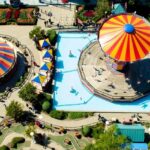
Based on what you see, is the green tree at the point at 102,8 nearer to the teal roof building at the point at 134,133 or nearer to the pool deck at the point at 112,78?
the pool deck at the point at 112,78

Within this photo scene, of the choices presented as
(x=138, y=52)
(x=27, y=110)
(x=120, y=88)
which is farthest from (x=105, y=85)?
(x=27, y=110)

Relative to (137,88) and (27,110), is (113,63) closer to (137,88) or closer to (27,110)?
(137,88)

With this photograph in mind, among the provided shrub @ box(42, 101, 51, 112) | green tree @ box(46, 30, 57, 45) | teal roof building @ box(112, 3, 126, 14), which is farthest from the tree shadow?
green tree @ box(46, 30, 57, 45)

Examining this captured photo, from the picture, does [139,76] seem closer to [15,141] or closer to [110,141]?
[110,141]

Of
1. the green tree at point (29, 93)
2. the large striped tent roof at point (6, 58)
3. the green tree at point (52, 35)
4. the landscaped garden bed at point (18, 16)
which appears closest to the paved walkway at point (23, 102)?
the landscaped garden bed at point (18, 16)

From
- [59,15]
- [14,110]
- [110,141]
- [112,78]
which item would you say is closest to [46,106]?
[14,110]

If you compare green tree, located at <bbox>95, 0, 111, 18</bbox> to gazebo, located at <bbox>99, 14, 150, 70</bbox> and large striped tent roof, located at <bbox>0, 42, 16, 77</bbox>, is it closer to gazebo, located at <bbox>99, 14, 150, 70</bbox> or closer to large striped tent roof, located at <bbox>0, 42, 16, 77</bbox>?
gazebo, located at <bbox>99, 14, 150, 70</bbox>
